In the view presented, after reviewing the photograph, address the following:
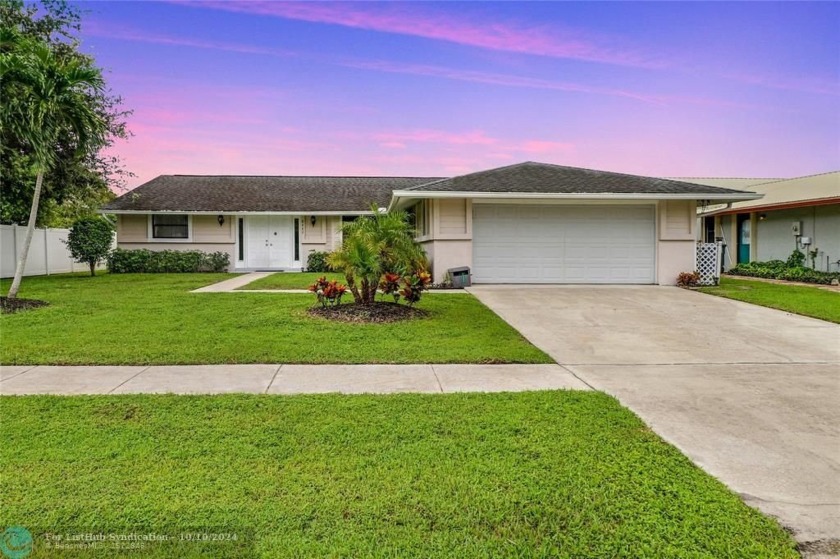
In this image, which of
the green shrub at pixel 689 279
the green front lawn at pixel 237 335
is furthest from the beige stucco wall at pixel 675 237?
the green front lawn at pixel 237 335

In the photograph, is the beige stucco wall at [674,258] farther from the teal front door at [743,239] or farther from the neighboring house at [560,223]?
the teal front door at [743,239]

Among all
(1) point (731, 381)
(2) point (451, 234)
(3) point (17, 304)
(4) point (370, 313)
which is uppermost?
(2) point (451, 234)

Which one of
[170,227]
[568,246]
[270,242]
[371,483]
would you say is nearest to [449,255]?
[568,246]

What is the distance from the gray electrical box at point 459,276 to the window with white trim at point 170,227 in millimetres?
12303

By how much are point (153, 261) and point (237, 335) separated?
14.3m

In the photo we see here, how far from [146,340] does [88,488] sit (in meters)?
4.33

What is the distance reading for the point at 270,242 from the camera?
20.6m

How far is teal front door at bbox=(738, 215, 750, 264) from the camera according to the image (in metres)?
20.5

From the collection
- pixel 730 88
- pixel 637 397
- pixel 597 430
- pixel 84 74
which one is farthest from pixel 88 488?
pixel 730 88

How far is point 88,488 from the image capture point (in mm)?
2703

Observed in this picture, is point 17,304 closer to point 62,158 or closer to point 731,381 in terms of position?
point 62,158

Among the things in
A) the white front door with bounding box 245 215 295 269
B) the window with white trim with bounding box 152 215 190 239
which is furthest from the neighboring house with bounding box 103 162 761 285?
the window with white trim with bounding box 152 215 190 239

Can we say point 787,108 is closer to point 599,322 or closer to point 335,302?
point 599,322

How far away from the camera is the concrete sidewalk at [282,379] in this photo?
4.60 meters
